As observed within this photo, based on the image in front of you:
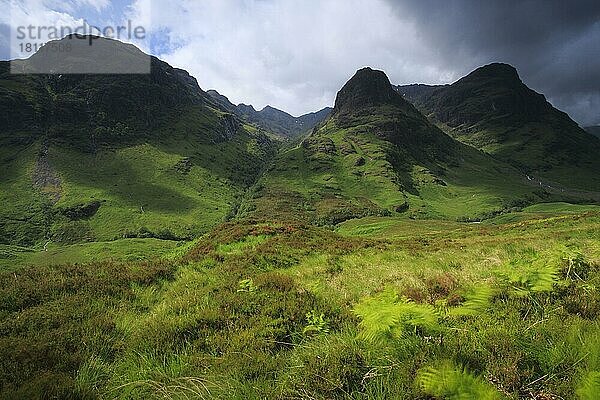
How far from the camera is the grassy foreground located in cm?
383

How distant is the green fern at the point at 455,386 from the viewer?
3.24 meters

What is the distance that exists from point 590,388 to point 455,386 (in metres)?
1.10

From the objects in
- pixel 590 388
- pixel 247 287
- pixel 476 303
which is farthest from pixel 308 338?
pixel 590 388

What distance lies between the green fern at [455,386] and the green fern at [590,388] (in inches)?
25.6

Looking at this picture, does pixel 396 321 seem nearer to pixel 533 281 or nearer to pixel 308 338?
pixel 308 338

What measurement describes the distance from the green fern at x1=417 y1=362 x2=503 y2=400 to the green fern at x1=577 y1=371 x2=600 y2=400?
650 mm

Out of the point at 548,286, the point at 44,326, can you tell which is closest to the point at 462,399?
the point at 548,286

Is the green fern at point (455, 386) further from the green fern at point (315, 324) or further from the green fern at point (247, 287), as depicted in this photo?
the green fern at point (247, 287)

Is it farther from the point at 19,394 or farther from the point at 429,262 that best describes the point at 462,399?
the point at 429,262

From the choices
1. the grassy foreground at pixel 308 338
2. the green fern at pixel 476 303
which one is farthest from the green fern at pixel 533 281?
the green fern at pixel 476 303

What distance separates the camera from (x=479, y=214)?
17250 centimetres

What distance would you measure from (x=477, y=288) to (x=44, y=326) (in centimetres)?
833

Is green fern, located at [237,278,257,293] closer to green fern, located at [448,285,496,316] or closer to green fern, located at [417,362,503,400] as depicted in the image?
green fern, located at [448,285,496,316]

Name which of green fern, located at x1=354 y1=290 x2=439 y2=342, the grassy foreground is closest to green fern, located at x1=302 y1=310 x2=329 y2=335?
the grassy foreground
